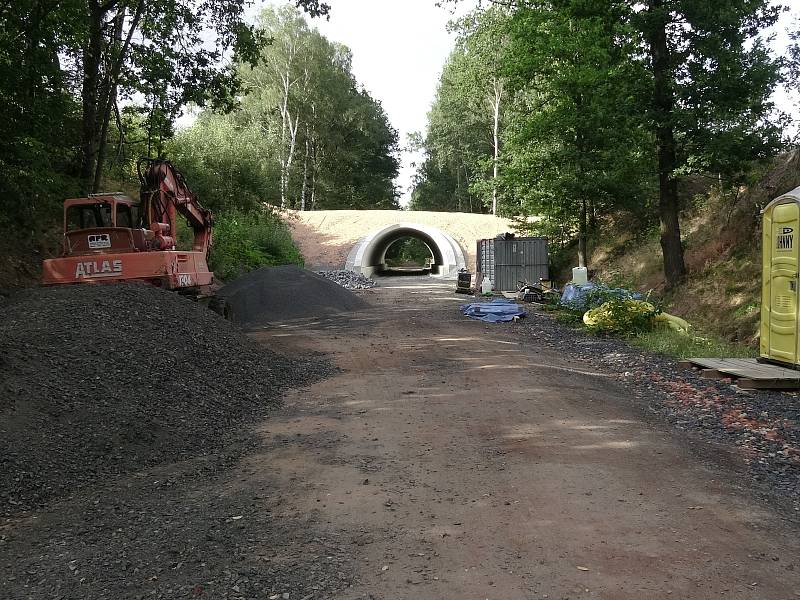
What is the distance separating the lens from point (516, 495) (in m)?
4.53

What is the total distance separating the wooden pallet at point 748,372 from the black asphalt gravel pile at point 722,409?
0.36 feet

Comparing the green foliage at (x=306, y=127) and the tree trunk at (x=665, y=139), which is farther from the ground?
the green foliage at (x=306, y=127)

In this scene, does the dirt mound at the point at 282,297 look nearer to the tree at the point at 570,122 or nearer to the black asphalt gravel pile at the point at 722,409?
the black asphalt gravel pile at the point at 722,409

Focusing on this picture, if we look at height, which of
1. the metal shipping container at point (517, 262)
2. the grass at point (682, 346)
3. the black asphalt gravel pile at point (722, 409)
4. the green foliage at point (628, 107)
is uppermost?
the green foliage at point (628, 107)

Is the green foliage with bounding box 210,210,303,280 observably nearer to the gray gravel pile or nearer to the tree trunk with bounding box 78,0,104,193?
the gray gravel pile

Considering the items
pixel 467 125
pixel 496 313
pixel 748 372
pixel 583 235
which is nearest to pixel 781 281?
pixel 748 372

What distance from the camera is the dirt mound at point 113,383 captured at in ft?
16.5

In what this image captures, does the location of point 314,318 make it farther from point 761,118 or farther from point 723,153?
point 761,118

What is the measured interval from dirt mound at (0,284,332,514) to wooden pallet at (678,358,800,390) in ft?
17.8

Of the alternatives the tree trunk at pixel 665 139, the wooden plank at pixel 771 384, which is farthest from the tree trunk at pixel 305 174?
the wooden plank at pixel 771 384

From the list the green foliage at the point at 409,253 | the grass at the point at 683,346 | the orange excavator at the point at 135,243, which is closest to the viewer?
the grass at the point at 683,346

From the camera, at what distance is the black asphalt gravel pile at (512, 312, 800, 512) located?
5324mm

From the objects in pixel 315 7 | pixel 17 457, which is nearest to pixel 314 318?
pixel 315 7

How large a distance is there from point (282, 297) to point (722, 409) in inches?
462
